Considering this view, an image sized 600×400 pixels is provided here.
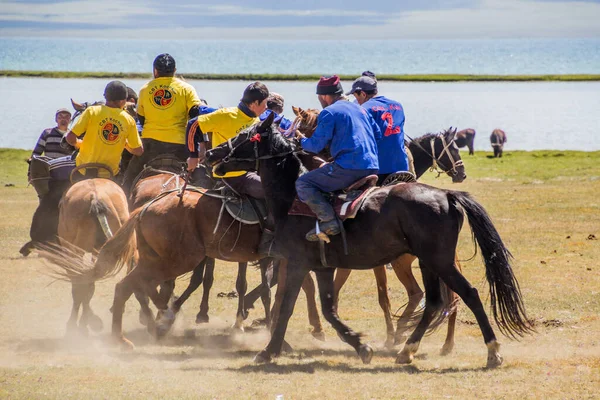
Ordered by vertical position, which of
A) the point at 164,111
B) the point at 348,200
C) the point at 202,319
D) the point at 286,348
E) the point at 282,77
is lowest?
the point at 202,319

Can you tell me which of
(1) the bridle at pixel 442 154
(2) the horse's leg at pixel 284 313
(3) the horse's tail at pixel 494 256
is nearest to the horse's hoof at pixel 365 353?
(2) the horse's leg at pixel 284 313

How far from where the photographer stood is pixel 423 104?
6025 cm

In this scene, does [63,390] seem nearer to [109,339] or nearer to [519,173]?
[109,339]

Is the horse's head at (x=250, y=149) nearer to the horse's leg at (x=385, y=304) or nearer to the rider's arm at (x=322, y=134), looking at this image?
the rider's arm at (x=322, y=134)

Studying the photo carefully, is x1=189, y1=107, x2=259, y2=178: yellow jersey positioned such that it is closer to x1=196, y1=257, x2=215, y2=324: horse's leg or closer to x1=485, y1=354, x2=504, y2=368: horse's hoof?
x1=196, y1=257, x2=215, y2=324: horse's leg

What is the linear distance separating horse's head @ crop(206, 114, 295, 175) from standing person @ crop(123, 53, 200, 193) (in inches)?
90.1

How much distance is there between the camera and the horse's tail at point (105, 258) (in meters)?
9.97

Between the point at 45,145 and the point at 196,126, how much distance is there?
17.2 feet

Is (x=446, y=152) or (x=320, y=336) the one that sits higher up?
(x=446, y=152)

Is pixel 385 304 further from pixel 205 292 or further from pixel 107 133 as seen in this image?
pixel 107 133

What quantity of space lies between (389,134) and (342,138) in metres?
1.30

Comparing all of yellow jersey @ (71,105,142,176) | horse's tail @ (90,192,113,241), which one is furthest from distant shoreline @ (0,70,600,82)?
horse's tail @ (90,192,113,241)

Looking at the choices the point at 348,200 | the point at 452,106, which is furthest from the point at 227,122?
the point at 452,106

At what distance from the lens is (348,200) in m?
8.94
